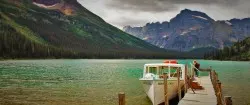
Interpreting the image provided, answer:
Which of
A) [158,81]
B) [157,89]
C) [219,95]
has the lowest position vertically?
[219,95]

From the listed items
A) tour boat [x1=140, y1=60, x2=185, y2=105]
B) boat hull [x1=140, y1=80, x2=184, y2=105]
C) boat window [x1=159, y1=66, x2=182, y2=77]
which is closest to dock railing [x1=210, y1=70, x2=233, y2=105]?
tour boat [x1=140, y1=60, x2=185, y2=105]

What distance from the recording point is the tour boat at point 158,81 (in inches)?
1238

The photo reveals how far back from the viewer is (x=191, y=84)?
40.9 metres

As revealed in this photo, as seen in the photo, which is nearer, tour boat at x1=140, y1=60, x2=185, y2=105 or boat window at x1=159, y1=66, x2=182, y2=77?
tour boat at x1=140, y1=60, x2=185, y2=105

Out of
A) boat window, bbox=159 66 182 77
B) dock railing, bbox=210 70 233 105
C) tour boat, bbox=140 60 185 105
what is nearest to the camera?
dock railing, bbox=210 70 233 105

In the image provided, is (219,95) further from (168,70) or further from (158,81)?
Answer: (168,70)

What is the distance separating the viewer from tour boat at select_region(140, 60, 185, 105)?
3145 centimetres

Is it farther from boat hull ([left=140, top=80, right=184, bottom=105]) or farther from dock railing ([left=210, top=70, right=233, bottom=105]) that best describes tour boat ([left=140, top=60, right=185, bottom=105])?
dock railing ([left=210, top=70, right=233, bottom=105])

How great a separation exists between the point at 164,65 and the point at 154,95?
20.2ft

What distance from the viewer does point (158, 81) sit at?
31.4 metres

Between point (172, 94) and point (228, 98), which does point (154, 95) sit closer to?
point (172, 94)

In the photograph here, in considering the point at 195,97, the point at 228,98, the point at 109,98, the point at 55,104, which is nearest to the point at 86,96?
the point at 109,98

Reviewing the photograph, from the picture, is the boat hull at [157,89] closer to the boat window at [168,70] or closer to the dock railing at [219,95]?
the boat window at [168,70]

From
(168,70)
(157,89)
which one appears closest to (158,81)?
(157,89)
